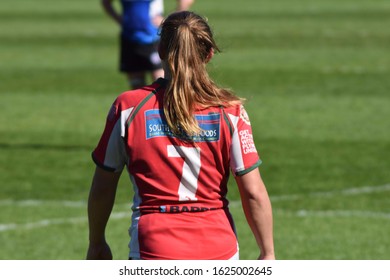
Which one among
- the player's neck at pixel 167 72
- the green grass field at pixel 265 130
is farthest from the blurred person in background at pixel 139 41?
the player's neck at pixel 167 72

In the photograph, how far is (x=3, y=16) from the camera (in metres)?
39.8

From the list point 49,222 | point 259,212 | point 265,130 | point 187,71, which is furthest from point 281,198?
point 187,71

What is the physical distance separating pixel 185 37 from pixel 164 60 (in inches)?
5.6

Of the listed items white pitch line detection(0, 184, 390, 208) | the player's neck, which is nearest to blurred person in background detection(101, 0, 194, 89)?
white pitch line detection(0, 184, 390, 208)

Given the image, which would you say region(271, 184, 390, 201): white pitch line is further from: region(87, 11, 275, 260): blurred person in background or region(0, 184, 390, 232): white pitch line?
region(87, 11, 275, 260): blurred person in background

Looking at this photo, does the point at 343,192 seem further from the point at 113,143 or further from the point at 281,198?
the point at 113,143

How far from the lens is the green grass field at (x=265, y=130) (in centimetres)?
929

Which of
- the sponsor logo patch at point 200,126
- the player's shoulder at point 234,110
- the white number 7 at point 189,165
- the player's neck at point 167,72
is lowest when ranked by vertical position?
the white number 7 at point 189,165

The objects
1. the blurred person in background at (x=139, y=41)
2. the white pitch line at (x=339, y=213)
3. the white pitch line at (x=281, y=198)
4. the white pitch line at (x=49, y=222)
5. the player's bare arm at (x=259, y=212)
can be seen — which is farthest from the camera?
the blurred person in background at (x=139, y=41)

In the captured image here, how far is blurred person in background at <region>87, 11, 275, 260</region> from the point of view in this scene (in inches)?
189

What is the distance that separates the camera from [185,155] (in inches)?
189

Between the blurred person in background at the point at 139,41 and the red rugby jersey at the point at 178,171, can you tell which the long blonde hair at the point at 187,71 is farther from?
the blurred person in background at the point at 139,41

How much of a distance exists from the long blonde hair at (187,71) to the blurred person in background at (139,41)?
8.81 metres

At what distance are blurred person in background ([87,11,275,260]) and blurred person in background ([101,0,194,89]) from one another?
886cm
